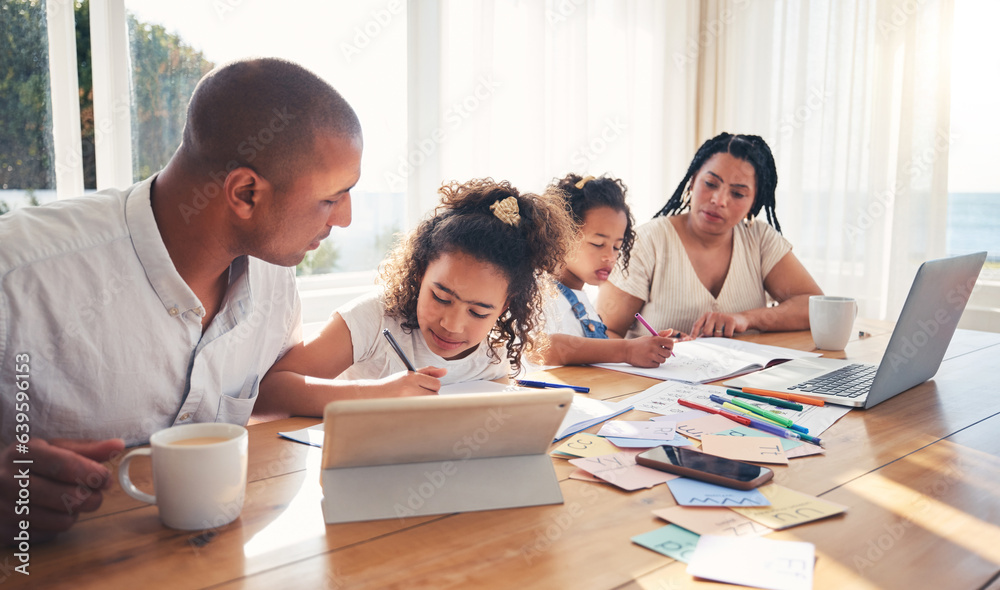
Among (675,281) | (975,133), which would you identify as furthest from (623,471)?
(975,133)

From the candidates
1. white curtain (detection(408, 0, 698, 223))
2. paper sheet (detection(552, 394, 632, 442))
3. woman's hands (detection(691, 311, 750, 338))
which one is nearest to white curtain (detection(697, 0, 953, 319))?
white curtain (detection(408, 0, 698, 223))

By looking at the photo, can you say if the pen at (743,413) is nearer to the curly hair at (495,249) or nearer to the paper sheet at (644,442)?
the paper sheet at (644,442)

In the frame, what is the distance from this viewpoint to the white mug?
69.7 inches

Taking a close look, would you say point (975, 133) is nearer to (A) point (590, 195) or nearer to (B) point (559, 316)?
(A) point (590, 195)

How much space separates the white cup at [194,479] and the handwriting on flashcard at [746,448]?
1.97 feet

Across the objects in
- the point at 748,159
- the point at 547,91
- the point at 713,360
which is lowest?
the point at 713,360

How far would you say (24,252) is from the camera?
3.12 ft

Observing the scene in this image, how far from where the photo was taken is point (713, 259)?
246cm

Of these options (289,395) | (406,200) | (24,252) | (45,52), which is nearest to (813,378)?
(289,395)

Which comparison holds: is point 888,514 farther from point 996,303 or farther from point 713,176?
point 996,303

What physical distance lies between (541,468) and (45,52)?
1.96 m

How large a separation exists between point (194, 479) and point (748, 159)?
2182 mm

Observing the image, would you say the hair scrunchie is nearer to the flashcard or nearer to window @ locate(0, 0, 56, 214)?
the flashcard

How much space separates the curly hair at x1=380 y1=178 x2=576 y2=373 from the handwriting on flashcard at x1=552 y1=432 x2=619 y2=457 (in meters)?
0.53
